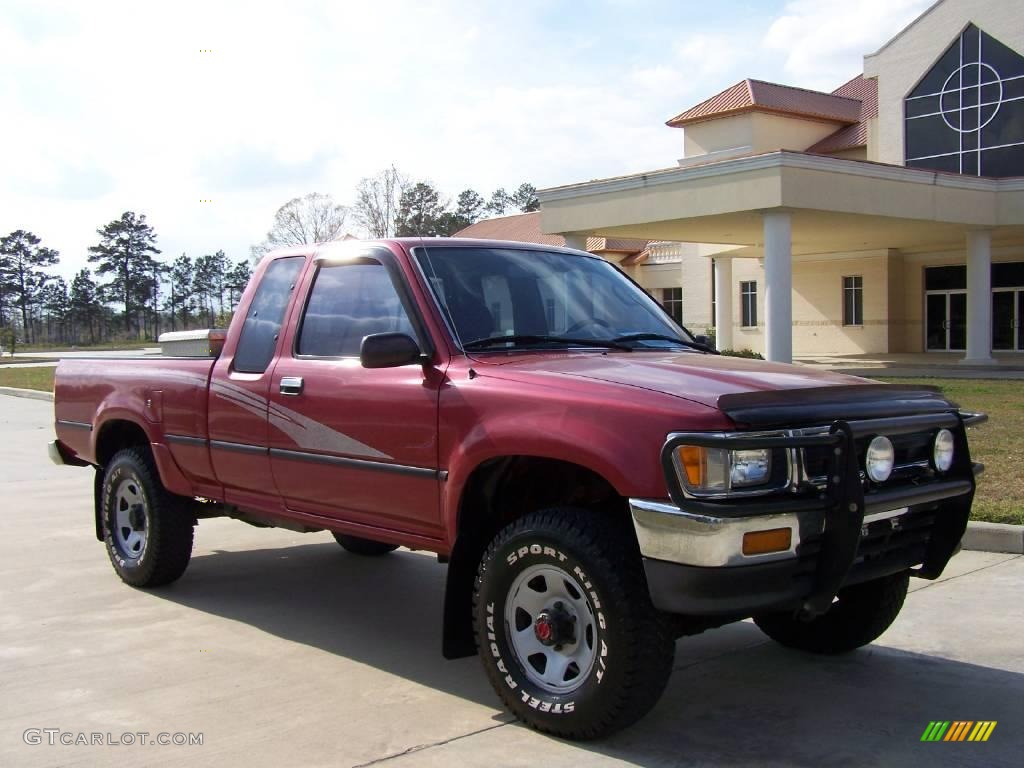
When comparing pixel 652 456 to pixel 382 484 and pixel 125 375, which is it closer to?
pixel 382 484

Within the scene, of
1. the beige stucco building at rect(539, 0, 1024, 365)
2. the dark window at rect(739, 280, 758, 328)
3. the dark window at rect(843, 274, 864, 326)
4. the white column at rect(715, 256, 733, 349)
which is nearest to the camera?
the beige stucco building at rect(539, 0, 1024, 365)

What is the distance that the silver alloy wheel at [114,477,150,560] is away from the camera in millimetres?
6793

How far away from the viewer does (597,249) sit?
165 feet

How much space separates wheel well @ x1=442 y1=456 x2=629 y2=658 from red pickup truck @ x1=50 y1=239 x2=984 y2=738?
0.01m

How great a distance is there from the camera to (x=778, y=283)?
25438 millimetres

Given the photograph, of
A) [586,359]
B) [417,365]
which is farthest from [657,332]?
[417,365]

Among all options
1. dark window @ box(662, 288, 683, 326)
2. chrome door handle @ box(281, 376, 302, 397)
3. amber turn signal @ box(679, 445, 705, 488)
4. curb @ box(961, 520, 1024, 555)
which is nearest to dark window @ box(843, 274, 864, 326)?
dark window @ box(662, 288, 683, 326)

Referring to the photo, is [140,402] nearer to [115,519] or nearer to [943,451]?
[115,519]

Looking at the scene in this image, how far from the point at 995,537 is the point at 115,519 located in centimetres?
596

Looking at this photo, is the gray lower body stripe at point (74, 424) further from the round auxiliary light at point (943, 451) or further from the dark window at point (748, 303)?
the dark window at point (748, 303)

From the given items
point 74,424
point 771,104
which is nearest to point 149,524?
point 74,424

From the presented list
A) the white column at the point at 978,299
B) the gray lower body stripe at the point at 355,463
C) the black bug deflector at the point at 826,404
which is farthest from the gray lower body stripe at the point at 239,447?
the white column at the point at 978,299

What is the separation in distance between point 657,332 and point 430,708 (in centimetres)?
221

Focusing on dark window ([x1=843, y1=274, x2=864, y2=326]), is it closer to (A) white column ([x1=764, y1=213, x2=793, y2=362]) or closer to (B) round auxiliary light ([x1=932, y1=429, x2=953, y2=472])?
(A) white column ([x1=764, y1=213, x2=793, y2=362])
